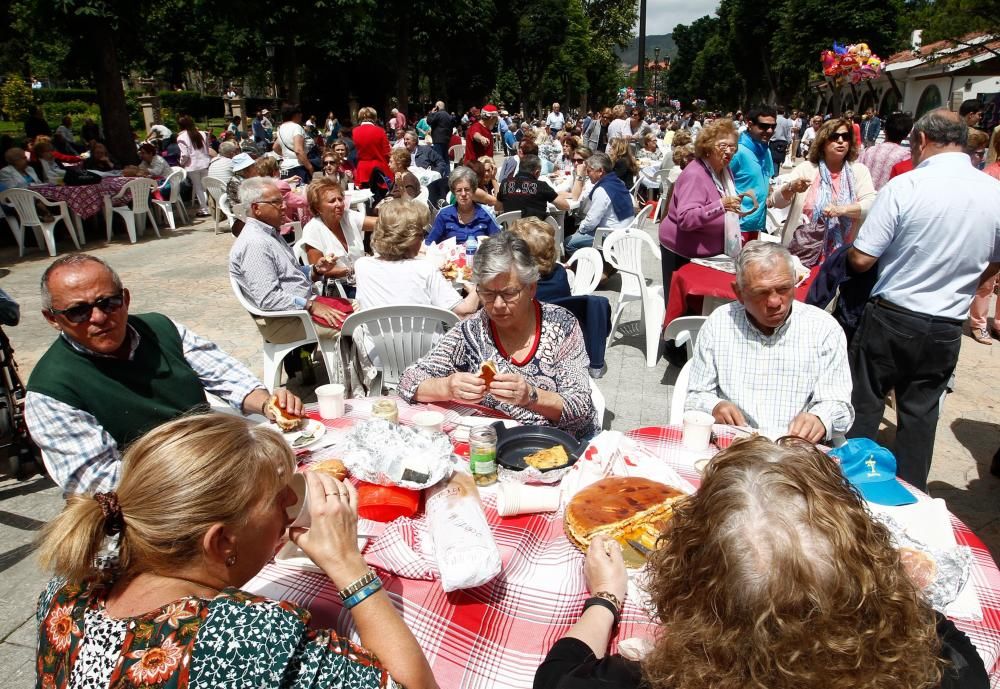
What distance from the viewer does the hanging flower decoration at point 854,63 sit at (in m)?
9.05

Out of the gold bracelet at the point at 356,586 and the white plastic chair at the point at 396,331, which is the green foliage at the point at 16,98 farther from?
the gold bracelet at the point at 356,586

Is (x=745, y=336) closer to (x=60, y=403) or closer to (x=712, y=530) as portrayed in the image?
(x=712, y=530)

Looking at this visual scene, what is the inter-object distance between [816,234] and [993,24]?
16.3 meters

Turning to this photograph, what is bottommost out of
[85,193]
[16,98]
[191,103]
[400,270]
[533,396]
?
[533,396]

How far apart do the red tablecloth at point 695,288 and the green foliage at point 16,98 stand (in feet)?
119

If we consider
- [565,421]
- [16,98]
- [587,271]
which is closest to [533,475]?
[565,421]

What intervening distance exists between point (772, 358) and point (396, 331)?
219 centimetres

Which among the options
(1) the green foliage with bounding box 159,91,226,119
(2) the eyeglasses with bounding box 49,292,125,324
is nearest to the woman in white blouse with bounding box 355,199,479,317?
(2) the eyeglasses with bounding box 49,292,125,324

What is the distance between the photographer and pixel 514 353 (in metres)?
2.90

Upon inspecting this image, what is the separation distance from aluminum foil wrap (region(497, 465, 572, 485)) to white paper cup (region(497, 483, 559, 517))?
0.11m

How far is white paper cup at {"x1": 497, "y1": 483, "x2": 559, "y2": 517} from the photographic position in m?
1.86

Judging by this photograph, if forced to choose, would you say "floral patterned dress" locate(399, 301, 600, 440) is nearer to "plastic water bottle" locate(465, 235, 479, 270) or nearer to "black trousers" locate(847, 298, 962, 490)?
"black trousers" locate(847, 298, 962, 490)

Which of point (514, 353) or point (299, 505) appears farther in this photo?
point (514, 353)

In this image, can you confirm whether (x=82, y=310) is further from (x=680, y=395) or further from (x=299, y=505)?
(x=680, y=395)
